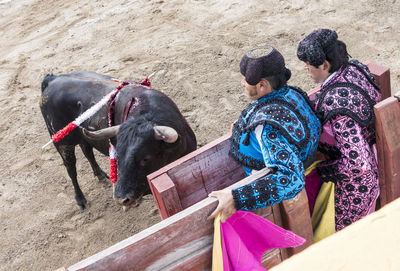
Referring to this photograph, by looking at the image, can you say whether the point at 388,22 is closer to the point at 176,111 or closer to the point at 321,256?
the point at 176,111

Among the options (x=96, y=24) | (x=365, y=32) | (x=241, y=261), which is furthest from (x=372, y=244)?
(x=96, y=24)

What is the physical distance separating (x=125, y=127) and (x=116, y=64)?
4.17 m

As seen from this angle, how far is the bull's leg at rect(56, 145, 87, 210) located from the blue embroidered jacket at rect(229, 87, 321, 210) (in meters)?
2.96

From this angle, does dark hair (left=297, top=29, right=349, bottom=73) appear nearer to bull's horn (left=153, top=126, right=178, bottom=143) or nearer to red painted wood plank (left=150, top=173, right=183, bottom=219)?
red painted wood plank (left=150, top=173, right=183, bottom=219)

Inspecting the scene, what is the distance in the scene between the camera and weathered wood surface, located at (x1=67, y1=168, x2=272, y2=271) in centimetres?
170

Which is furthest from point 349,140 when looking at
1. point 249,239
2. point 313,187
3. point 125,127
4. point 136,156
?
point 125,127

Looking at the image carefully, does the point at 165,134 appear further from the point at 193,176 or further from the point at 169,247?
the point at 169,247

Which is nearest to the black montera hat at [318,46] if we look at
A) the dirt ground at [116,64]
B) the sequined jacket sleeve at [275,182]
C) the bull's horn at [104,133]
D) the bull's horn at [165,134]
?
the sequined jacket sleeve at [275,182]

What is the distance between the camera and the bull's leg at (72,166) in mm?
4738

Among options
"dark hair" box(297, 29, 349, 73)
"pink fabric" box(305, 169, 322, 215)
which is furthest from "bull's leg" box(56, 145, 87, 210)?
"dark hair" box(297, 29, 349, 73)

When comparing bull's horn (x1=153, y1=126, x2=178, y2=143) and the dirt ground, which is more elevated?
bull's horn (x1=153, y1=126, x2=178, y2=143)

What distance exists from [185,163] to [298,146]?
0.65 m

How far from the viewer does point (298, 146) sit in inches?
77.3

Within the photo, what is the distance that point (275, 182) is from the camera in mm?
1854
